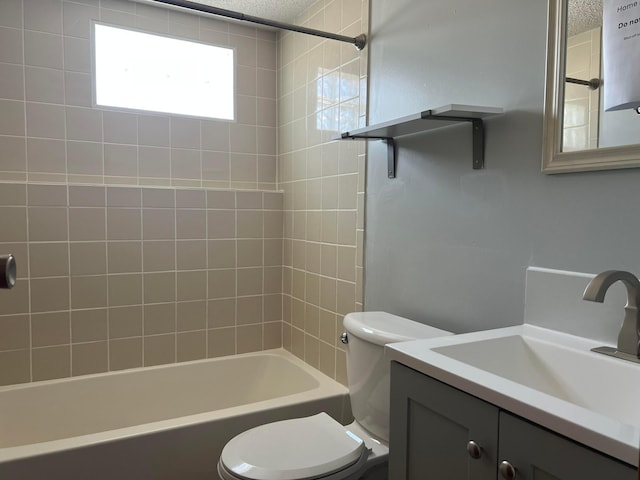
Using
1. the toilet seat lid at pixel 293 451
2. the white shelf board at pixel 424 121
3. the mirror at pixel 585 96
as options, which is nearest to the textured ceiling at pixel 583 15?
the mirror at pixel 585 96

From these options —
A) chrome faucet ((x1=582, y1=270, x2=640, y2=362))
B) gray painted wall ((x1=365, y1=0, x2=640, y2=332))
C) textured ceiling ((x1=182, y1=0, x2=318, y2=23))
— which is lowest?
chrome faucet ((x1=582, y1=270, x2=640, y2=362))

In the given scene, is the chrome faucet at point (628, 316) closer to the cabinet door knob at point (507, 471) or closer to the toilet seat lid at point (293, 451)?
the cabinet door knob at point (507, 471)

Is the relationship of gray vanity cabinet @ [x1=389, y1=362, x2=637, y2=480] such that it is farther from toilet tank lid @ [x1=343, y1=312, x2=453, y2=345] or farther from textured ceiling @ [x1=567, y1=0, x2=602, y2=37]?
textured ceiling @ [x1=567, y1=0, x2=602, y2=37]

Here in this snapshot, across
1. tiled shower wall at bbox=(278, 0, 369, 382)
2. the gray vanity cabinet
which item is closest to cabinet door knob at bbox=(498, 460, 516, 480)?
the gray vanity cabinet

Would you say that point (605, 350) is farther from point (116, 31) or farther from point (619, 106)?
point (116, 31)

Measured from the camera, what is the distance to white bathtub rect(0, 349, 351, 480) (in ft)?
5.51

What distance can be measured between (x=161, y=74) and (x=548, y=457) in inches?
101

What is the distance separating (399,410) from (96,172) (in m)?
2.02

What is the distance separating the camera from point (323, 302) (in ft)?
7.81

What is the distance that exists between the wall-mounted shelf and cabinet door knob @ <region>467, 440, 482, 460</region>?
845 millimetres

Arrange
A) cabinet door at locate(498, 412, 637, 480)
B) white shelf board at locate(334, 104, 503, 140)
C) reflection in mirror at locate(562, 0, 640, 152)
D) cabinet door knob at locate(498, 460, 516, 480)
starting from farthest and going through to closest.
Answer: white shelf board at locate(334, 104, 503, 140), reflection in mirror at locate(562, 0, 640, 152), cabinet door knob at locate(498, 460, 516, 480), cabinet door at locate(498, 412, 637, 480)

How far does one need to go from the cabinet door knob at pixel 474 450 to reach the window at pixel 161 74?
230cm

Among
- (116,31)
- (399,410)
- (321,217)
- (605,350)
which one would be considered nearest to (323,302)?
(321,217)

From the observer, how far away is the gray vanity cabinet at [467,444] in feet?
2.35
